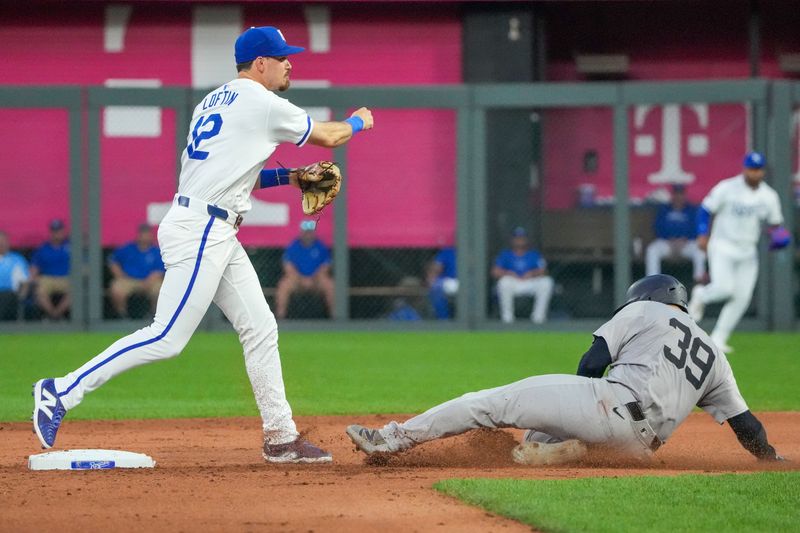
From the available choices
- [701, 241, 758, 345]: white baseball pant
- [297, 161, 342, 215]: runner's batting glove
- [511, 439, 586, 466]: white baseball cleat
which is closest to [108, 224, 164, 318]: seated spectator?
[701, 241, 758, 345]: white baseball pant

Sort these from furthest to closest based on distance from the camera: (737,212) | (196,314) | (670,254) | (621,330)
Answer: (670,254) < (737,212) < (196,314) < (621,330)

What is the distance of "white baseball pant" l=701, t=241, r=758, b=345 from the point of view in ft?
44.8

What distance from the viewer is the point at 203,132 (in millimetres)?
6547

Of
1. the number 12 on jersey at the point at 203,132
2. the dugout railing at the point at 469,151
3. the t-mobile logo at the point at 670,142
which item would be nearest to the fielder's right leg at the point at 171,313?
the number 12 on jersey at the point at 203,132

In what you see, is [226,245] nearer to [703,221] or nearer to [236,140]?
[236,140]

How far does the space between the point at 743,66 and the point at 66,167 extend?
10027 millimetres

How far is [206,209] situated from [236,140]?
367 millimetres

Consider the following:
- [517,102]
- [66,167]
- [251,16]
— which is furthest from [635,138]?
[66,167]

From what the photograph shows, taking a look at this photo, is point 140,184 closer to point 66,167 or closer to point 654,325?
point 66,167

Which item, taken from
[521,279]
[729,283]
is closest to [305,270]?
[521,279]

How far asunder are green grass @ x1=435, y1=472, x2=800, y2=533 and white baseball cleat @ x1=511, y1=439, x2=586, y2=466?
57 centimetres

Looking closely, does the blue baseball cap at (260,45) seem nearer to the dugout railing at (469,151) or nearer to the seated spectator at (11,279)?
the dugout railing at (469,151)

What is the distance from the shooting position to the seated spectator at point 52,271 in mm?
16875

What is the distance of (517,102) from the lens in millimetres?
17453
